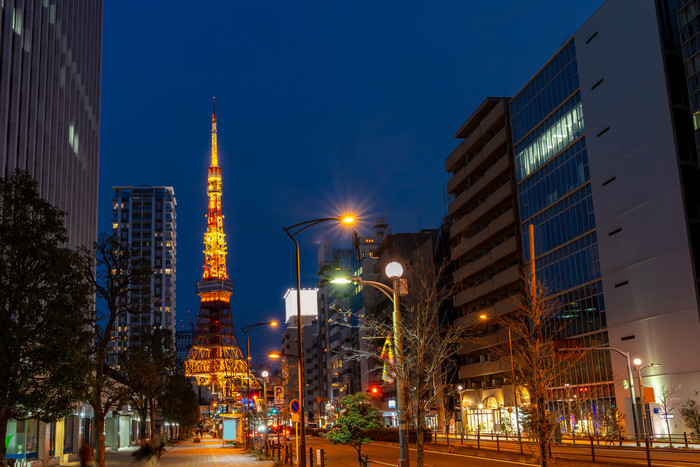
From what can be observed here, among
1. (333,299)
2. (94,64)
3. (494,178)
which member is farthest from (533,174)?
(333,299)

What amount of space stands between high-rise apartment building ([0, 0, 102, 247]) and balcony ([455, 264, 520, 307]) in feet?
147

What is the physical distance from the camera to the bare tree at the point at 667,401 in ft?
169

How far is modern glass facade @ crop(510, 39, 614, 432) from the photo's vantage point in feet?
208

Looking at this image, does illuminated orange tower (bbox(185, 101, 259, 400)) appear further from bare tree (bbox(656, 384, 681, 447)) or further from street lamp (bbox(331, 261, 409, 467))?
street lamp (bbox(331, 261, 409, 467))

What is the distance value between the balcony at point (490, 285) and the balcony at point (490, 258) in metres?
2.09

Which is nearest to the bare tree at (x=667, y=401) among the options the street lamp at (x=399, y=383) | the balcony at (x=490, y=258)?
the balcony at (x=490, y=258)

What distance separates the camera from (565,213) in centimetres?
6938

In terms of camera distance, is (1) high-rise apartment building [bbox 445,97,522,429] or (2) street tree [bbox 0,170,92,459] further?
(1) high-rise apartment building [bbox 445,97,522,429]

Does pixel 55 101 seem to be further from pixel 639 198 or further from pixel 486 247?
pixel 486 247

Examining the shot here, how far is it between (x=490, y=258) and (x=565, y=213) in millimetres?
15729

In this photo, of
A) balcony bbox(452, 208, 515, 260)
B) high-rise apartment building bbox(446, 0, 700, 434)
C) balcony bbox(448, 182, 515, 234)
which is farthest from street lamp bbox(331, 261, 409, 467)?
balcony bbox(448, 182, 515, 234)

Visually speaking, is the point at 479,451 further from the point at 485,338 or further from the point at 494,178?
the point at 494,178

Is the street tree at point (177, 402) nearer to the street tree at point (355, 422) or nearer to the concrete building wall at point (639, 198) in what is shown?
the concrete building wall at point (639, 198)

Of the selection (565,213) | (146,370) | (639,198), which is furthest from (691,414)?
(146,370)
